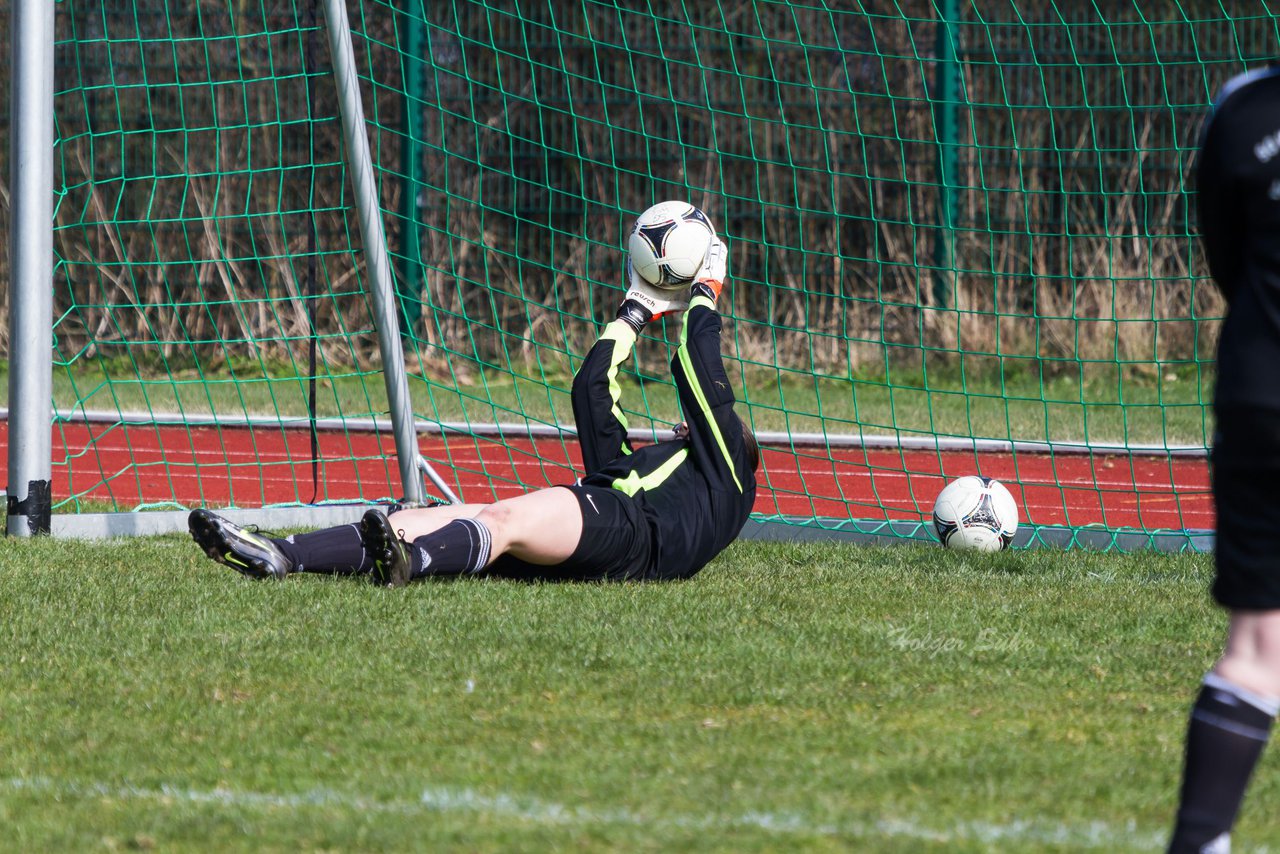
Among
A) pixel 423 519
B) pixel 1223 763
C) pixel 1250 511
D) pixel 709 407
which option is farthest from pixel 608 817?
pixel 709 407

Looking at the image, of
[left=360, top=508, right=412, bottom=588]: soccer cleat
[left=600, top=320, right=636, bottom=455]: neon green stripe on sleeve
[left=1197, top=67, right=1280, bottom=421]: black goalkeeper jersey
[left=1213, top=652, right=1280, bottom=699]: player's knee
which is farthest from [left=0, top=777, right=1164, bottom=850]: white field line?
[left=600, top=320, right=636, bottom=455]: neon green stripe on sleeve

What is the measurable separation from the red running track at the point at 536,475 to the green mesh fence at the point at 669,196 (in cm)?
53

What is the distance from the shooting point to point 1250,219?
2.58 meters

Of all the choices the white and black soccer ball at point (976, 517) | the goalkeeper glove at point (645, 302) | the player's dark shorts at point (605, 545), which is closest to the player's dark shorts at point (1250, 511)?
the player's dark shorts at point (605, 545)

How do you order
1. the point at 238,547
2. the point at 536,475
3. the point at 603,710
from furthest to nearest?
the point at 536,475, the point at 238,547, the point at 603,710

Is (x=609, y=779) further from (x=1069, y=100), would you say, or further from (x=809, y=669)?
(x=1069, y=100)

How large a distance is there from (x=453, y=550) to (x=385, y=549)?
22 centimetres

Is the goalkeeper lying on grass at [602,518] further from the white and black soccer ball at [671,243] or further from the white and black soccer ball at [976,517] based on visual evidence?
the white and black soccer ball at [976,517]

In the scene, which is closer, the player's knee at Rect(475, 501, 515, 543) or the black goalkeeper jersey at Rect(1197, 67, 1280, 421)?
the black goalkeeper jersey at Rect(1197, 67, 1280, 421)

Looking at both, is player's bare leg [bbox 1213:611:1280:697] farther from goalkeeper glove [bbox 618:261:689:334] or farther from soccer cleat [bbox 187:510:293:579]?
goalkeeper glove [bbox 618:261:689:334]

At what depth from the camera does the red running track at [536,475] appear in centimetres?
843

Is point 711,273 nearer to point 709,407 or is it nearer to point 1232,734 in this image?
point 709,407

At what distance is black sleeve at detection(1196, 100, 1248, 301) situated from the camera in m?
2.60

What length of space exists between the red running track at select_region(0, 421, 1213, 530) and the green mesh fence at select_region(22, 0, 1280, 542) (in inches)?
20.8
